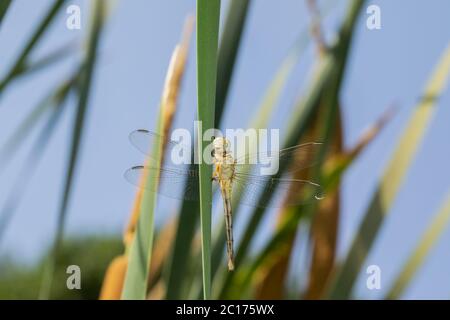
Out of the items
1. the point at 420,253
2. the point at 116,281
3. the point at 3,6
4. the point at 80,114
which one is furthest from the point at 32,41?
the point at 420,253

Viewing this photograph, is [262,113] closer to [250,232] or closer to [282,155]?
[282,155]

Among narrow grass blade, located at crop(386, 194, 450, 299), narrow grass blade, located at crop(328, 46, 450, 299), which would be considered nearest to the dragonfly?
narrow grass blade, located at crop(328, 46, 450, 299)

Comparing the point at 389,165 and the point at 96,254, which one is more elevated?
the point at 389,165

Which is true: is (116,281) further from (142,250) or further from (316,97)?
(316,97)

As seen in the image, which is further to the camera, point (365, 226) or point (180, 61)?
point (365, 226)

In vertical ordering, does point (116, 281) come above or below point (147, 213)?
below

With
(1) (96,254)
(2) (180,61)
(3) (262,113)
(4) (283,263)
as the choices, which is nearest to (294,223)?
(4) (283,263)

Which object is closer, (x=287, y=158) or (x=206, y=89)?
(x=206, y=89)
